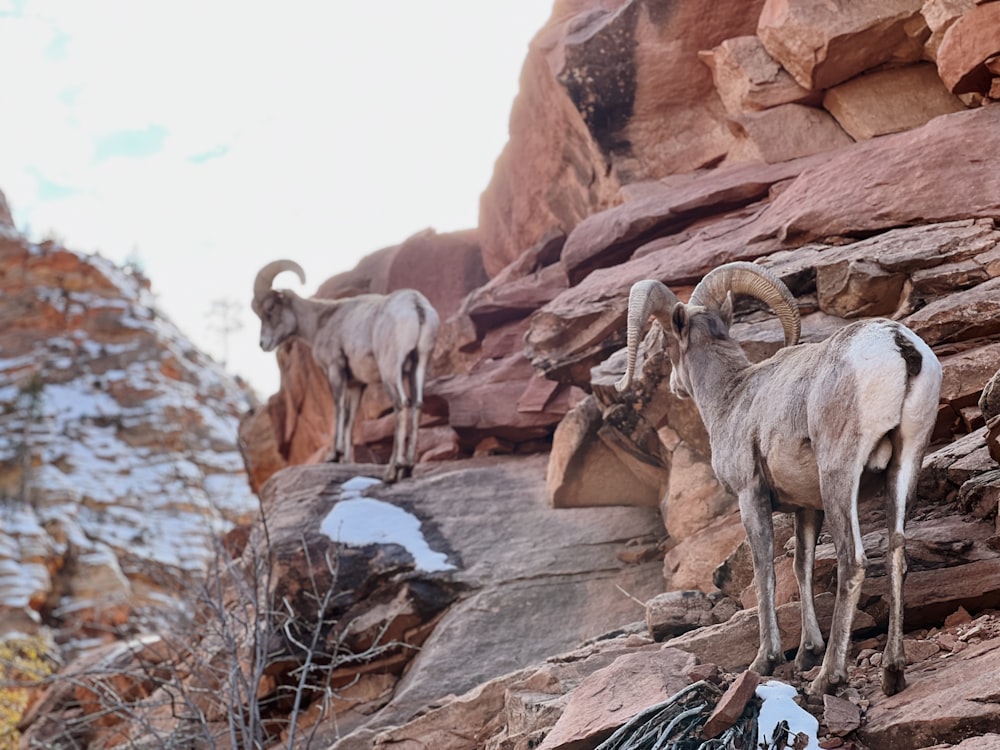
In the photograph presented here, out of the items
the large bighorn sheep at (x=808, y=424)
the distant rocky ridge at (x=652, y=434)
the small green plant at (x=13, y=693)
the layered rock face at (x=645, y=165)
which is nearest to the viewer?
the large bighorn sheep at (x=808, y=424)

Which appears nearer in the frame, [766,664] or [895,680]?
[895,680]

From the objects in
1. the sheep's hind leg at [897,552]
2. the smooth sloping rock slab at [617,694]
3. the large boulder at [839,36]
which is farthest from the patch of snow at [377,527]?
the large boulder at [839,36]

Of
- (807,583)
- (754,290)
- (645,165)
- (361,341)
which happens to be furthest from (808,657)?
(645,165)

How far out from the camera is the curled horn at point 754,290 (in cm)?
614

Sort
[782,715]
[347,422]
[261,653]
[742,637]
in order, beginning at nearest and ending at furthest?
1. [782,715]
2. [742,637]
3. [261,653]
4. [347,422]

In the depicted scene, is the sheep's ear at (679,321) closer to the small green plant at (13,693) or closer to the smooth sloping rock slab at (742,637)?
the smooth sloping rock slab at (742,637)

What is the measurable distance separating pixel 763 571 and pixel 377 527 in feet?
17.2

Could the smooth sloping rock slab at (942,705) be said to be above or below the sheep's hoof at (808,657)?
above

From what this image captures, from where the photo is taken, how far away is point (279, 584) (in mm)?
9086

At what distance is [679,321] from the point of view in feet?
Answer: 20.6

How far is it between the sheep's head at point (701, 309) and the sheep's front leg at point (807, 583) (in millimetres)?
1237

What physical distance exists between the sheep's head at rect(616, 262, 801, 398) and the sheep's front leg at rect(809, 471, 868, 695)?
5.91 ft

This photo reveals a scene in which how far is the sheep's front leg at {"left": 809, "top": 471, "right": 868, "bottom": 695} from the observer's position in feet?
14.6

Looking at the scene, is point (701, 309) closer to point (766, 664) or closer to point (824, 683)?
point (766, 664)
